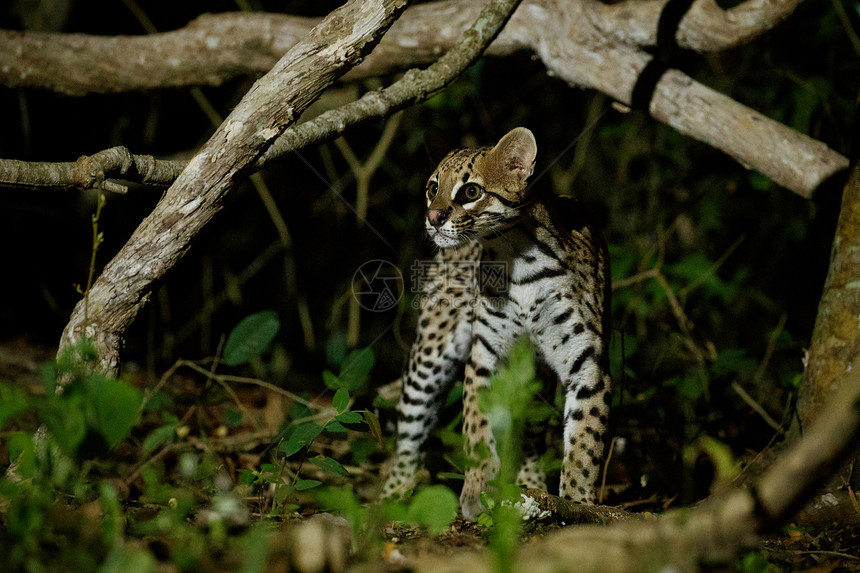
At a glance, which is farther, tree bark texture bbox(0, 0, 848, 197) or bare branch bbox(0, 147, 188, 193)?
tree bark texture bbox(0, 0, 848, 197)

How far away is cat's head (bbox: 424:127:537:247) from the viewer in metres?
3.65

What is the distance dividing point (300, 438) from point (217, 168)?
1160 millimetres

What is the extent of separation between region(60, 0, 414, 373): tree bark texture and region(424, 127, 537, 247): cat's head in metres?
0.94

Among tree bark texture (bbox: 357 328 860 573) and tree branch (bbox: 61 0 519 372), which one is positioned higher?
tree branch (bbox: 61 0 519 372)

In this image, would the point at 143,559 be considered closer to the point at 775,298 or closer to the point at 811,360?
the point at 811,360

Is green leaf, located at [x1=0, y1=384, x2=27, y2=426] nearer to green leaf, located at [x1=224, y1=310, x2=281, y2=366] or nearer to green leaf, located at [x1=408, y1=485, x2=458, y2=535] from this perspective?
green leaf, located at [x1=408, y1=485, x2=458, y2=535]

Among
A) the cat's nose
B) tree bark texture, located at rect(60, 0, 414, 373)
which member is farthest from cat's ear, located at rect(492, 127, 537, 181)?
tree bark texture, located at rect(60, 0, 414, 373)

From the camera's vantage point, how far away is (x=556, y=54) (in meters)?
4.70

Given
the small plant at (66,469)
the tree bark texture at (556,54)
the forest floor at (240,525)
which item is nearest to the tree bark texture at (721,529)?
the forest floor at (240,525)

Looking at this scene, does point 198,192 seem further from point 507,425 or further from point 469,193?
point 507,425

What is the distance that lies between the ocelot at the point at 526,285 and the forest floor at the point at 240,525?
0.56 meters

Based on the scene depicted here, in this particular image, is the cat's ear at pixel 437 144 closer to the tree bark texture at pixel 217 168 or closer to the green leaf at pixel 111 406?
the tree bark texture at pixel 217 168

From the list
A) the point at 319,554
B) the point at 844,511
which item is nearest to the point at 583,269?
the point at 844,511

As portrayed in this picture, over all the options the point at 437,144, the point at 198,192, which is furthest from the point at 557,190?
the point at 198,192
